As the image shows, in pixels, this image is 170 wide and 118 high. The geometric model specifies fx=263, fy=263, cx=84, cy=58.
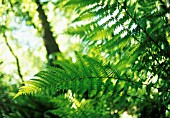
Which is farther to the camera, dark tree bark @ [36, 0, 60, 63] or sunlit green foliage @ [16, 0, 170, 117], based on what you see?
dark tree bark @ [36, 0, 60, 63]

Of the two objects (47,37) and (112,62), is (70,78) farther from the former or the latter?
(47,37)

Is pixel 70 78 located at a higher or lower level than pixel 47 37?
lower

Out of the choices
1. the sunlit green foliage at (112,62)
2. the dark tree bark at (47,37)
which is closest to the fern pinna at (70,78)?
the sunlit green foliage at (112,62)

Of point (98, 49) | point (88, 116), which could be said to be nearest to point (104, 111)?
point (88, 116)

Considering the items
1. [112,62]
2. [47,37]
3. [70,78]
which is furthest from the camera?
[47,37]

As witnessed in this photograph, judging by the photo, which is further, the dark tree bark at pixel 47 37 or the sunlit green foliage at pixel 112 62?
the dark tree bark at pixel 47 37

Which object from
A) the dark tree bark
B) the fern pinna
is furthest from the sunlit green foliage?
the dark tree bark

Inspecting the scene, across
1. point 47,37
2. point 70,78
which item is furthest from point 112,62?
point 47,37

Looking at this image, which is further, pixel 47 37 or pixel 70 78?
pixel 47 37

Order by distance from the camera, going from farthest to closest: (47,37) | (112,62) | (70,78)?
(47,37)
(112,62)
(70,78)

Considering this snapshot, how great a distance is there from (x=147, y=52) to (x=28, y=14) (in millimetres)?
7434

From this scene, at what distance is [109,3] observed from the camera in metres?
1.51

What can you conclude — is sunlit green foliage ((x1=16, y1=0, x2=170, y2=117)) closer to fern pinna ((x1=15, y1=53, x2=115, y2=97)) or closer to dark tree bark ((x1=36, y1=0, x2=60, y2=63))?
fern pinna ((x1=15, y1=53, x2=115, y2=97))

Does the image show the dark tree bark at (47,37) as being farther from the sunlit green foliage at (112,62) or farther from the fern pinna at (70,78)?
the fern pinna at (70,78)
